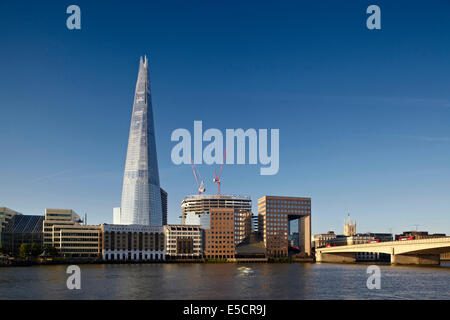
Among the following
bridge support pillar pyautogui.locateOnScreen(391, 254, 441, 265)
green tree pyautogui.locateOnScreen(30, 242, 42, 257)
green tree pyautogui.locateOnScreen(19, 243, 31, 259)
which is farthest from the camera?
green tree pyautogui.locateOnScreen(30, 242, 42, 257)

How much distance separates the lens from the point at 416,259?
5714 inches

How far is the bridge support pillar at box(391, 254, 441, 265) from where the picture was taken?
145 metres

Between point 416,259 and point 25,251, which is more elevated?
point 416,259

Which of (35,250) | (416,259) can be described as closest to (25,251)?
(35,250)

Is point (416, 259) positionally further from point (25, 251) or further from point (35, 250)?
point (25, 251)

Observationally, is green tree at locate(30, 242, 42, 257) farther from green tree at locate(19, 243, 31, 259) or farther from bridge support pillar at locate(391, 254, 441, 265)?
bridge support pillar at locate(391, 254, 441, 265)

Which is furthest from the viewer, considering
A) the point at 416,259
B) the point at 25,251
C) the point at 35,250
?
the point at 35,250

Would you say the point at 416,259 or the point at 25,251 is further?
the point at 25,251

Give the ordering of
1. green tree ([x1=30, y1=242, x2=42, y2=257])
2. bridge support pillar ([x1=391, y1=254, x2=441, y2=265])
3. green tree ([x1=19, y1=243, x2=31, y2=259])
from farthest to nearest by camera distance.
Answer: green tree ([x1=30, y1=242, x2=42, y2=257])
green tree ([x1=19, y1=243, x2=31, y2=259])
bridge support pillar ([x1=391, y1=254, x2=441, y2=265])

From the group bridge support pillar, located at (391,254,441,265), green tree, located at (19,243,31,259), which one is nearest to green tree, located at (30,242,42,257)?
green tree, located at (19,243,31,259)
